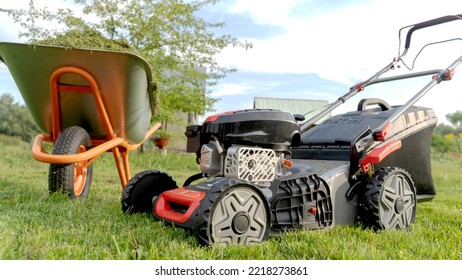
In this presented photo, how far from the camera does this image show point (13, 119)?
47.0ft

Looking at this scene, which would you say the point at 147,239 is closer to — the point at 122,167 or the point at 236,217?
the point at 236,217

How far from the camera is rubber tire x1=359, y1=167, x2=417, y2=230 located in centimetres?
214

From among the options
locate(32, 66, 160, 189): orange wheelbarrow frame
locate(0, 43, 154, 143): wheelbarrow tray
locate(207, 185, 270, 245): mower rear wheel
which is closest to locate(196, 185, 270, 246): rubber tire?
locate(207, 185, 270, 245): mower rear wheel

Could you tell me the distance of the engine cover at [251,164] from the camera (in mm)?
1832

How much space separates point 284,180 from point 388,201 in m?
0.66

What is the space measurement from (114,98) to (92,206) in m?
0.70

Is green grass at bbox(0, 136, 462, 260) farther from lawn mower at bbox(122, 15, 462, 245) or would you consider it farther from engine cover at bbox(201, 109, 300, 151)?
engine cover at bbox(201, 109, 300, 151)

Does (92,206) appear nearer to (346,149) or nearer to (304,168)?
(304,168)

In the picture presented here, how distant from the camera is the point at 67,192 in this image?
2.54 metres

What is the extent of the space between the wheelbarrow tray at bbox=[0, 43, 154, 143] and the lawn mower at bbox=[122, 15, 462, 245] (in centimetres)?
68

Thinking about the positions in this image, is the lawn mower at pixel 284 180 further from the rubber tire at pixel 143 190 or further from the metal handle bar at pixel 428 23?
the metal handle bar at pixel 428 23

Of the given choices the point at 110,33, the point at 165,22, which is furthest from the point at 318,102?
the point at 110,33

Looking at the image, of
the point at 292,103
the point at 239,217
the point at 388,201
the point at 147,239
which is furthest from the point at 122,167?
the point at 292,103

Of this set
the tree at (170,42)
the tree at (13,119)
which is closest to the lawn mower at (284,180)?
the tree at (170,42)
